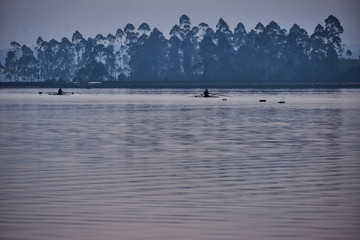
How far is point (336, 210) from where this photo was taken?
76.4 ft

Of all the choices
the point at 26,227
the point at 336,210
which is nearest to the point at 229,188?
the point at 336,210

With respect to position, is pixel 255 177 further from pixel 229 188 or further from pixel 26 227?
pixel 26 227

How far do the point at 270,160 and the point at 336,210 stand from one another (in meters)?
14.4

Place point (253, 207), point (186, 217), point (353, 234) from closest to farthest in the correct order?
point (353, 234) → point (186, 217) → point (253, 207)

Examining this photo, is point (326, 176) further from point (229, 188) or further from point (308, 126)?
point (308, 126)

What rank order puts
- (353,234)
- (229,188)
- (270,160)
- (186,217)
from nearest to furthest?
(353,234)
(186,217)
(229,188)
(270,160)

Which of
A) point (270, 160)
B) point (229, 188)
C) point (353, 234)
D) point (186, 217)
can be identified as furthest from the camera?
point (270, 160)

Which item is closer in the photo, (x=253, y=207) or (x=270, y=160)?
(x=253, y=207)

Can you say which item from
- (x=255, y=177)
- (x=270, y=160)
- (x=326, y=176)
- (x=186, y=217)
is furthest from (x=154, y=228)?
(x=270, y=160)

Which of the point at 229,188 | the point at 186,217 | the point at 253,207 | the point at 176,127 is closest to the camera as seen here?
the point at 186,217

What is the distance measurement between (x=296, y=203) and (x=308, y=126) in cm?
4582

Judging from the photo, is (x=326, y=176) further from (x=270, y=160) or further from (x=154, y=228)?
(x=154, y=228)

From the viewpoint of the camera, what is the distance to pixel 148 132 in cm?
6069

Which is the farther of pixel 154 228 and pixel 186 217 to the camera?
pixel 186 217
